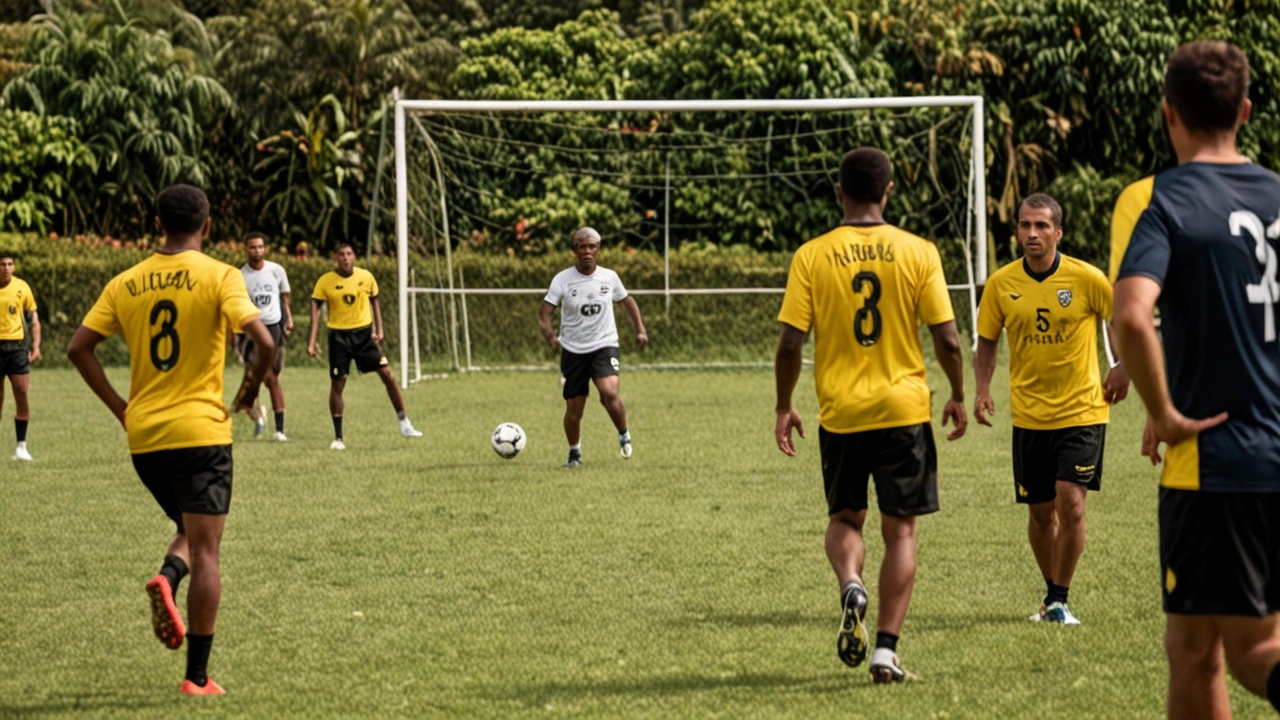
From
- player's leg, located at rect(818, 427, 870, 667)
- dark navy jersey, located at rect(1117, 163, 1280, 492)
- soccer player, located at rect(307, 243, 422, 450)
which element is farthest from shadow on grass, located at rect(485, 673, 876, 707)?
soccer player, located at rect(307, 243, 422, 450)

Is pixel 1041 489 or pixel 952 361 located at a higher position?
pixel 952 361

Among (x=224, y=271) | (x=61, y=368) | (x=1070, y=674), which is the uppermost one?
(x=224, y=271)

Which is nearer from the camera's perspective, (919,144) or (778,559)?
(778,559)

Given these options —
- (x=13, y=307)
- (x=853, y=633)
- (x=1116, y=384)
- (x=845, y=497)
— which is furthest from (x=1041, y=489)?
(x=13, y=307)

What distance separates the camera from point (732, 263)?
28078 mm

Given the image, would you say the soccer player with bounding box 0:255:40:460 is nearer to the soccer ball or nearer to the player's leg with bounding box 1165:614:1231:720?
the soccer ball

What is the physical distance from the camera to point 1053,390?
8070mm

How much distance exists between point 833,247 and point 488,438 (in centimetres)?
1089

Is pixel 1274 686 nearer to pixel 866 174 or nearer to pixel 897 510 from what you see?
pixel 897 510

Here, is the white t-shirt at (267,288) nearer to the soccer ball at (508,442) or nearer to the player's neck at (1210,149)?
the soccer ball at (508,442)

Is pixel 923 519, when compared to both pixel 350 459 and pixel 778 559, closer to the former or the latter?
pixel 778 559

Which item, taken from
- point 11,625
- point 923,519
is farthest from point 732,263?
point 11,625

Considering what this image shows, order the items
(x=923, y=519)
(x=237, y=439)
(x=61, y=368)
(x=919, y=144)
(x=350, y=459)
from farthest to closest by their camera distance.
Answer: (x=61, y=368) → (x=919, y=144) → (x=237, y=439) → (x=350, y=459) → (x=923, y=519)

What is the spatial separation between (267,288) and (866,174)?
12.0 meters
